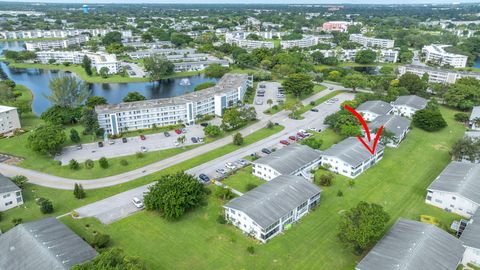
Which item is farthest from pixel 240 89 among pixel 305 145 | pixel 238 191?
pixel 238 191

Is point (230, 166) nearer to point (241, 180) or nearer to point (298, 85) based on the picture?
point (241, 180)

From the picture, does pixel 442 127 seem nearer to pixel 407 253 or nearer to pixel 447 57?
pixel 407 253

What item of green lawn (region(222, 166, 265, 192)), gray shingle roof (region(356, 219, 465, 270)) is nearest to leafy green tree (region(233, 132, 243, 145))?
green lawn (region(222, 166, 265, 192))

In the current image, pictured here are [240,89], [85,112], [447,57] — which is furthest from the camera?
[447,57]

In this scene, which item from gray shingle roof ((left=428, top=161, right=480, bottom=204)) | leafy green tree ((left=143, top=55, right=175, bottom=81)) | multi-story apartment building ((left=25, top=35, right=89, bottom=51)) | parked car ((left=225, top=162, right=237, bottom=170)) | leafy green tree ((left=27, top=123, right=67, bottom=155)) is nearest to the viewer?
gray shingle roof ((left=428, top=161, right=480, bottom=204))

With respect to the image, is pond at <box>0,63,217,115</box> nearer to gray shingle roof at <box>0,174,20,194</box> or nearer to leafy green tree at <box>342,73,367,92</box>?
leafy green tree at <box>342,73,367,92</box>

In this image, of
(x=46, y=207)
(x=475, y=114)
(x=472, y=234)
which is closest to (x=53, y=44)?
(x=46, y=207)
